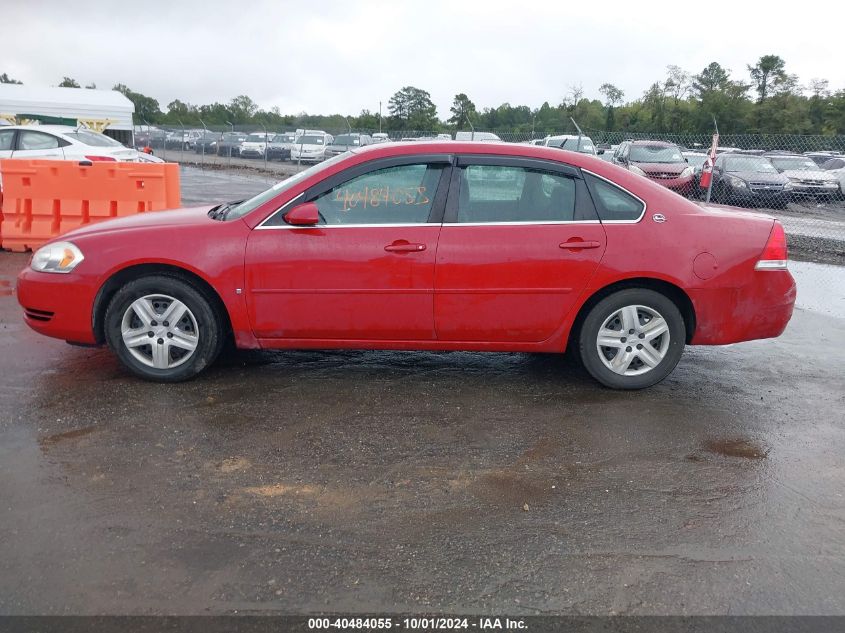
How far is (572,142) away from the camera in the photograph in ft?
63.4

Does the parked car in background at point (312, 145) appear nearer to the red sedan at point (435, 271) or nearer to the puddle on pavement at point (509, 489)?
the red sedan at point (435, 271)

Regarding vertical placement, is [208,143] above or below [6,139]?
above

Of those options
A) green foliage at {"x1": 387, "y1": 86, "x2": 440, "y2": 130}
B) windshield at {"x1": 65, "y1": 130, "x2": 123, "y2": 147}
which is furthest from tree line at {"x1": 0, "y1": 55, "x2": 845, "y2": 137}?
windshield at {"x1": 65, "y1": 130, "x2": 123, "y2": 147}

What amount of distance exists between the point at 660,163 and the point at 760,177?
95.4 inches

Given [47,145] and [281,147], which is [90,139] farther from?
[281,147]

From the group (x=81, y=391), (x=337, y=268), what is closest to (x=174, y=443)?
(x=81, y=391)

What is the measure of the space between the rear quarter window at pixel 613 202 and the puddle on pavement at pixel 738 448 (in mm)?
1497

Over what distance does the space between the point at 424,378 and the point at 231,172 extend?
2517cm

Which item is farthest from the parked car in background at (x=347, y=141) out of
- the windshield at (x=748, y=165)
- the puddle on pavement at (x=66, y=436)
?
the puddle on pavement at (x=66, y=436)

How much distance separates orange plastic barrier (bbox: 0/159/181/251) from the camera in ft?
30.3

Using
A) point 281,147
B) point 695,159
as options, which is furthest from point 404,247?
point 281,147

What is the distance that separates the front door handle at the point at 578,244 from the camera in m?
4.78

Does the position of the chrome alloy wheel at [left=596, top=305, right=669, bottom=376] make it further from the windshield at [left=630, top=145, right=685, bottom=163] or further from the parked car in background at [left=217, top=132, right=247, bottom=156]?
the parked car in background at [left=217, top=132, right=247, bottom=156]

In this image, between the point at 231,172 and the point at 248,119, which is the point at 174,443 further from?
the point at 248,119
